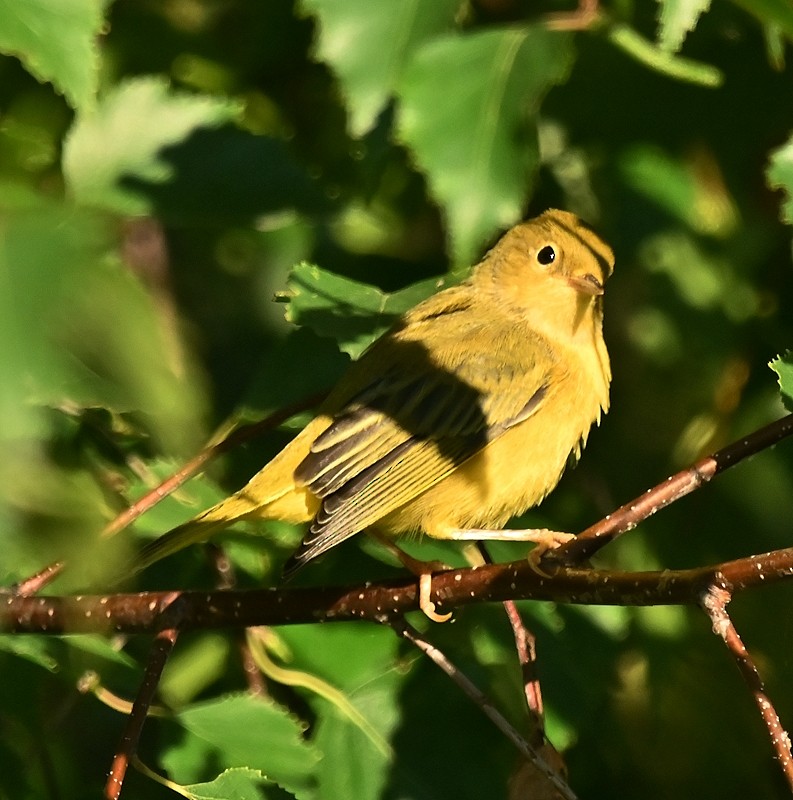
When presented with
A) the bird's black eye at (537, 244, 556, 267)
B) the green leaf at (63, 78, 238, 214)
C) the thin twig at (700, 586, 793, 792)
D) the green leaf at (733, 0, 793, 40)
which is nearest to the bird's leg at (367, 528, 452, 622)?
the thin twig at (700, 586, 793, 792)

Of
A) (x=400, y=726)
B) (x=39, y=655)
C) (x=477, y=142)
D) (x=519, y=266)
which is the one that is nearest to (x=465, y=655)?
(x=400, y=726)

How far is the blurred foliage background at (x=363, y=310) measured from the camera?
5.73 ft

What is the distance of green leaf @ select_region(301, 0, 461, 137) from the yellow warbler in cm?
76

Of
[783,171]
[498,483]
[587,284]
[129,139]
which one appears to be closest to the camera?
[783,171]

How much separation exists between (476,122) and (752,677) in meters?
1.68

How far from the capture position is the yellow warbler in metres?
3.07

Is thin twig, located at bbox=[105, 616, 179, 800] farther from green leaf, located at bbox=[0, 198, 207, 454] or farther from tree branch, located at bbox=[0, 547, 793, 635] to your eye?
green leaf, located at bbox=[0, 198, 207, 454]

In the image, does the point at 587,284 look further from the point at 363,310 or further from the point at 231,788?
the point at 231,788

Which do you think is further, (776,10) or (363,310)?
(363,310)

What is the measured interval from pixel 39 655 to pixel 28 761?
17.6 inches

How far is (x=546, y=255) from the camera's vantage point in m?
3.93

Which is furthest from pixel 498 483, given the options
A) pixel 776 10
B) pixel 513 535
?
pixel 776 10

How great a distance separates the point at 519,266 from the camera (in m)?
4.04

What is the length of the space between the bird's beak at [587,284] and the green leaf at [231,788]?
1926 mm
